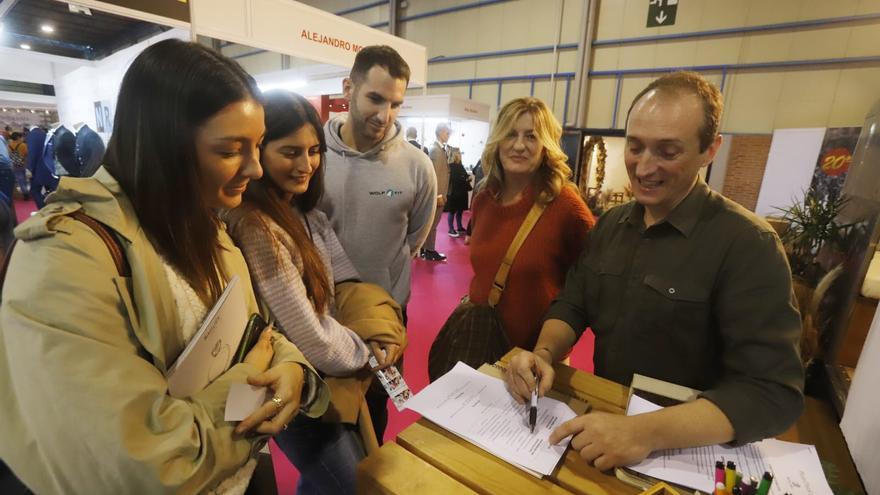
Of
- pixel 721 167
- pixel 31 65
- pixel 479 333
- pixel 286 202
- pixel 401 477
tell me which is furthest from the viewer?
pixel 721 167

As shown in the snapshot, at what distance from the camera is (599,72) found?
822cm

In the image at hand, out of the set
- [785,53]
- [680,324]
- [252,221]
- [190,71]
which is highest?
[785,53]

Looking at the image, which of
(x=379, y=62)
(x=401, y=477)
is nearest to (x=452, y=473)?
(x=401, y=477)

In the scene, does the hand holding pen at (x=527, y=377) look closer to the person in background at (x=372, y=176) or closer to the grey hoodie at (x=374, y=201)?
the person in background at (x=372, y=176)

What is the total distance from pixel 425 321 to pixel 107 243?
3438mm

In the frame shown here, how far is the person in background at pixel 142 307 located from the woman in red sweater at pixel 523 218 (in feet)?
3.39

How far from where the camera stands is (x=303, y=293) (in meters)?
1.13

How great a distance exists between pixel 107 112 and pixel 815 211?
581 centimetres

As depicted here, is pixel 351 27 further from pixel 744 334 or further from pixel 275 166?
pixel 744 334

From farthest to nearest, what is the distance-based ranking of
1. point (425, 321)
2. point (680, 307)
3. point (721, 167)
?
point (721, 167), point (425, 321), point (680, 307)

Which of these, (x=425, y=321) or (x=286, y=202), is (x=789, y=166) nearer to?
(x=425, y=321)

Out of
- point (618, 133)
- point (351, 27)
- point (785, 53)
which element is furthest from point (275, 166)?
point (785, 53)

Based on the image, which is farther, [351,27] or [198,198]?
[351,27]

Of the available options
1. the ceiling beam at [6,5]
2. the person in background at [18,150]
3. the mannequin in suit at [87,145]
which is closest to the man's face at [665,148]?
the ceiling beam at [6,5]
